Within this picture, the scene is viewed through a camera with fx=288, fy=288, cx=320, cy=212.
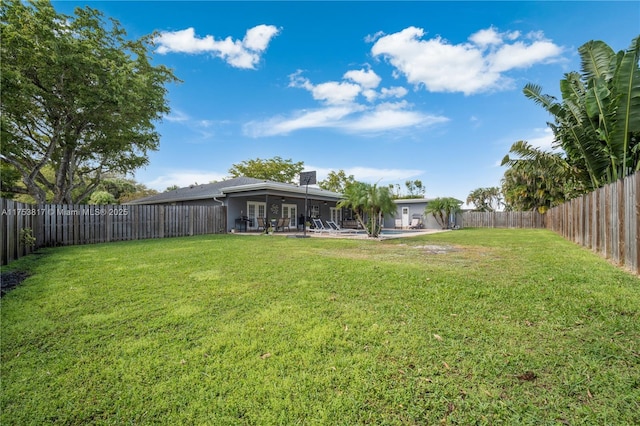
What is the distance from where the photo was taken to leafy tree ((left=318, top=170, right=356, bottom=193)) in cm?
4303

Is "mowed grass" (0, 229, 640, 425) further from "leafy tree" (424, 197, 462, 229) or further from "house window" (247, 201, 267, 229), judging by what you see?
"leafy tree" (424, 197, 462, 229)

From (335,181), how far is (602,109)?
36.0 meters

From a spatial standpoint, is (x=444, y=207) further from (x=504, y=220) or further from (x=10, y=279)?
(x=10, y=279)

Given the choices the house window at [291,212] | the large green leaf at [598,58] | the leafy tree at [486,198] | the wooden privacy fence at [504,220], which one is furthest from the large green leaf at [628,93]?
the leafy tree at [486,198]

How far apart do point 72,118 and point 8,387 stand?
17602mm

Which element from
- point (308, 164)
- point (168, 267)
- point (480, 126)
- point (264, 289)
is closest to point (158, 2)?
point (168, 267)

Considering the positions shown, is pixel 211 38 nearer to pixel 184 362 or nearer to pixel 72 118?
pixel 72 118

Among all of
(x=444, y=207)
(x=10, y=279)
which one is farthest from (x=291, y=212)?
(x=10, y=279)

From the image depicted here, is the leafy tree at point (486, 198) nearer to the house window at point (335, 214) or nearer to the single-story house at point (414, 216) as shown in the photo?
the single-story house at point (414, 216)

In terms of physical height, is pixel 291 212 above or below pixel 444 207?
below

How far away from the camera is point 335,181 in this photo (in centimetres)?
4300

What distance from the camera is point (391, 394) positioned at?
206 centimetres

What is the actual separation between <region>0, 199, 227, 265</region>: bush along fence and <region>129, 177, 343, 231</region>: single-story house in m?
1.11

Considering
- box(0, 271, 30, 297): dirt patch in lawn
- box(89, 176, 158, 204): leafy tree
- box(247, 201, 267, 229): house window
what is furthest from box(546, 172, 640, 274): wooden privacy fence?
box(89, 176, 158, 204): leafy tree
